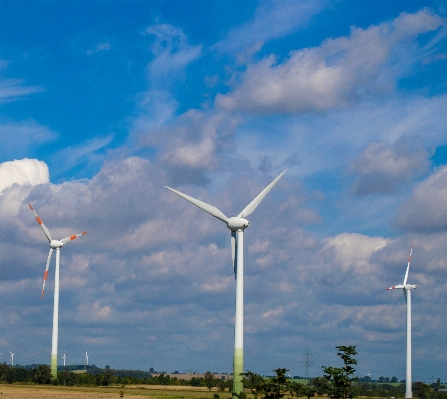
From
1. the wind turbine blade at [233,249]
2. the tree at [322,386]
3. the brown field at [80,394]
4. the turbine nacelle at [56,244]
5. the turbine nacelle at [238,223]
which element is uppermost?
the turbine nacelle at [56,244]

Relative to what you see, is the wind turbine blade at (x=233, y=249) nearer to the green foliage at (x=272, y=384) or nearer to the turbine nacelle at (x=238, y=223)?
the turbine nacelle at (x=238, y=223)

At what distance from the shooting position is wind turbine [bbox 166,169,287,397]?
116375 millimetres

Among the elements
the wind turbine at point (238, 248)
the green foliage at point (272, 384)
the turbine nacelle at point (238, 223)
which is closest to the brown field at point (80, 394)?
the wind turbine at point (238, 248)

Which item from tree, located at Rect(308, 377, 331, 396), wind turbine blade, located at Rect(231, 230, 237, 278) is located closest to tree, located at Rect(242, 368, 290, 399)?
tree, located at Rect(308, 377, 331, 396)

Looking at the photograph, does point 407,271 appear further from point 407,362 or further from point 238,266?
point 238,266

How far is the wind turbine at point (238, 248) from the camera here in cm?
11638

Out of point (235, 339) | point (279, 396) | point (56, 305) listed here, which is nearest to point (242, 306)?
point (235, 339)

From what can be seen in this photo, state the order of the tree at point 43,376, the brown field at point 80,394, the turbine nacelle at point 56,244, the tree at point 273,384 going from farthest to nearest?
the turbine nacelle at point 56,244 → the tree at point 43,376 → the brown field at point 80,394 → the tree at point 273,384

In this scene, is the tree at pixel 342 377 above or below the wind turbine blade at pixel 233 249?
below

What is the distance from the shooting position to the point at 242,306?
386ft

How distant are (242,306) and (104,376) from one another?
9300cm

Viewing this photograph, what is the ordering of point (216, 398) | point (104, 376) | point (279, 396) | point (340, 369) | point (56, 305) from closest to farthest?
point (279, 396) < point (340, 369) < point (216, 398) < point (56, 305) < point (104, 376)

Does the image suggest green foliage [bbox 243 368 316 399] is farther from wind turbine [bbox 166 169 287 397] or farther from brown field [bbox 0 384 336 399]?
brown field [bbox 0 384 336 399]

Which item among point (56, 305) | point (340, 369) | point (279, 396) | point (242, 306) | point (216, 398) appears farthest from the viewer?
point (56, 305)
